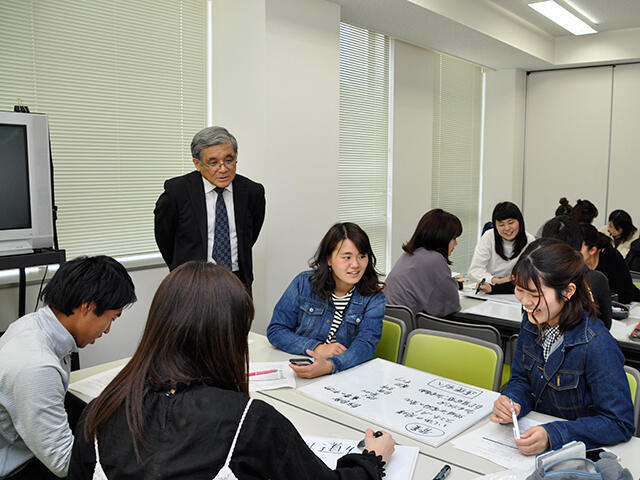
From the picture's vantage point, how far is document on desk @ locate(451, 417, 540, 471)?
5.14 feet

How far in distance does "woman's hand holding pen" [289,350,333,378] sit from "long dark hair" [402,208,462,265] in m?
1.51

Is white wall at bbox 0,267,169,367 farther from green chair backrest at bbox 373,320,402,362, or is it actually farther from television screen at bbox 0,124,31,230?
green chair backrest at bbox 373,320,402,362

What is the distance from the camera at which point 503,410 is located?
1.75 m

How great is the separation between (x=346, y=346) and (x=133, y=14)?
2.64m

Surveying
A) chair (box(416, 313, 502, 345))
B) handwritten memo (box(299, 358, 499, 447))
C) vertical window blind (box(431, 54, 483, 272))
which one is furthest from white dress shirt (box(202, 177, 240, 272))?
vertical window blind (box(431, 54, 483, 272))

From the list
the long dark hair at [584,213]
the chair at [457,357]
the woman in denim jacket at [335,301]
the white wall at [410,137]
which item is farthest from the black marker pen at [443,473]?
the white wall at [410,137]

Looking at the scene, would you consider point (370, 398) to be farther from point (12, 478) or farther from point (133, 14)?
point (133, 14)

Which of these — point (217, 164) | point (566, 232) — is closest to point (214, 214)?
point (217, 164)

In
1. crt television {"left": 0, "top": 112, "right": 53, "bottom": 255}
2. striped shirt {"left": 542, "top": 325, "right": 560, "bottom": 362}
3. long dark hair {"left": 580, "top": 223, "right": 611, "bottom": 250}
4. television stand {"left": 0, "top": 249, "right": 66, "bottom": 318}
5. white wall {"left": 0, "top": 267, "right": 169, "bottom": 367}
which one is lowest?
white wall {"left": 0, "top": 267, "right": 169, "bottom": 367}

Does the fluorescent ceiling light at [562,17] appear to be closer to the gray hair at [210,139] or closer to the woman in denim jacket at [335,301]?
the gray hair at [210,139]

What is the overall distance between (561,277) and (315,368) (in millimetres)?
944

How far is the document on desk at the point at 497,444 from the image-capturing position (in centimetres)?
157

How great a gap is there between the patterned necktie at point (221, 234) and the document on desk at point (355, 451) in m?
1.77

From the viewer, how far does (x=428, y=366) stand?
8.36ft
